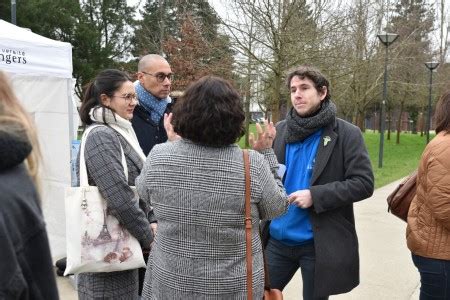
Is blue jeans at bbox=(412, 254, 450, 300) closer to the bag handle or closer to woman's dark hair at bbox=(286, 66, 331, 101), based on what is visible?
woman's dark hair at bbox=(286, 66, 331, 101)

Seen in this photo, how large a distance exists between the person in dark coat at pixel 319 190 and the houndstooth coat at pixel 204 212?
0.71 m

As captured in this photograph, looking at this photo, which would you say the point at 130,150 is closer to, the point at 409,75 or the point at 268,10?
the point at 268,10

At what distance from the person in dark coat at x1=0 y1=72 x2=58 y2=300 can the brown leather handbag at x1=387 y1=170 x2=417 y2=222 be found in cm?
227

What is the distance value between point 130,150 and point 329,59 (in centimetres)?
1197

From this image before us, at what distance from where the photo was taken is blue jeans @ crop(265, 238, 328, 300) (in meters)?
2.77

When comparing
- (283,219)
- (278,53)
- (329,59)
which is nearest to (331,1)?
(329,59)

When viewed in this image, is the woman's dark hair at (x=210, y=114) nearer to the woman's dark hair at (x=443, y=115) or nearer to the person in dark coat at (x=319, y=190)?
the person in dark coat at (x=319, y=190)

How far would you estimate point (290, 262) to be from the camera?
2.88 meters

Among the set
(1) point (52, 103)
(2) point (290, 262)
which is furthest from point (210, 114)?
(1) point (52, 103)

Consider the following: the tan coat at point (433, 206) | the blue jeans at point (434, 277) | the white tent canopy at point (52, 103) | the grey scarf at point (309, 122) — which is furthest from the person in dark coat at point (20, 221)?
the white tent canopy at point (52, 103)

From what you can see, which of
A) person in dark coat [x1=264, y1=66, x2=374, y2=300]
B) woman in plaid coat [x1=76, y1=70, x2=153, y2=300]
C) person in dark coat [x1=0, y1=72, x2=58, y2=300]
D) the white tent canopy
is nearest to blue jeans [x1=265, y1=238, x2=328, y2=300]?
person in dark coat [x1=264, y1=66, x2=374, y2=300]

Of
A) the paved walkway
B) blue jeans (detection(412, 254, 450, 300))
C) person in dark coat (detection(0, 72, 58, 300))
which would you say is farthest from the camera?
the paved walkway

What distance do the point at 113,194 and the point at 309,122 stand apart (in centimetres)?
113

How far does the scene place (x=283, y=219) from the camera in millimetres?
2799
